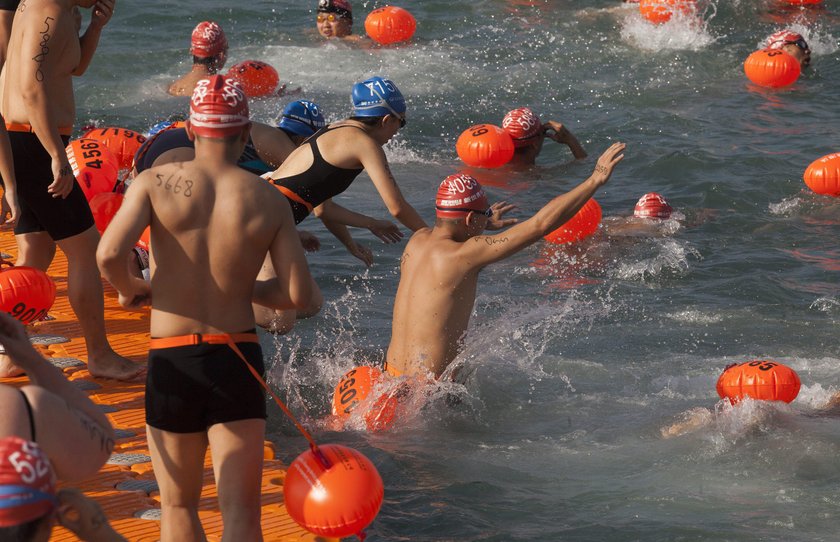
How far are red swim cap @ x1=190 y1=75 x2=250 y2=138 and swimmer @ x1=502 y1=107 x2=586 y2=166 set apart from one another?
889cm

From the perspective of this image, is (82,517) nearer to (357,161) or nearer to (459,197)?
(459,197)

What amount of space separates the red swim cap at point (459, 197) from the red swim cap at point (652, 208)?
5020mm

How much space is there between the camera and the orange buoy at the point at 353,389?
7.03 metres

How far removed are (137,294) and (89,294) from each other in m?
2.10

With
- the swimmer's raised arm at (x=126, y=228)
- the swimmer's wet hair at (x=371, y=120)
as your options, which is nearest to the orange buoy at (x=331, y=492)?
the swimmer's raised arm at (x=126, y=228)

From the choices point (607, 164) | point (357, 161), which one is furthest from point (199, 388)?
point (357, 161)

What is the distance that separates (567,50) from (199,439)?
50.5 feet

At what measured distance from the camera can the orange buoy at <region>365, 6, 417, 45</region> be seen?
1936cm

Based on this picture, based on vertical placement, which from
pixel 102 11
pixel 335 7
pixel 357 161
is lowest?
pixel 357 161

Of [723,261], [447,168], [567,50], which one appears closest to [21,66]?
[723,261]

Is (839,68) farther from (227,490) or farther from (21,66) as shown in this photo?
(227,490)

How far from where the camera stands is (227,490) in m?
4.48

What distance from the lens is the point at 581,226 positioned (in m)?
11.1

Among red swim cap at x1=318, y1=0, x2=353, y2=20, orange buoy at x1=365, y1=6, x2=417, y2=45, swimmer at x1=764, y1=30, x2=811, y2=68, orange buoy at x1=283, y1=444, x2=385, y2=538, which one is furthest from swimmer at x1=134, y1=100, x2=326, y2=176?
orange buoy at x1=365, y1=6, x2=417, y2=45
